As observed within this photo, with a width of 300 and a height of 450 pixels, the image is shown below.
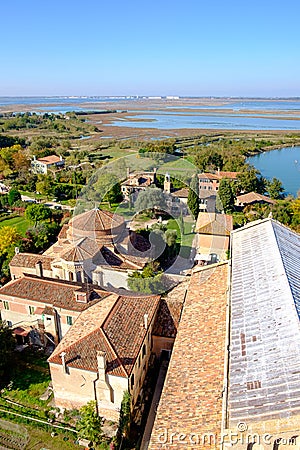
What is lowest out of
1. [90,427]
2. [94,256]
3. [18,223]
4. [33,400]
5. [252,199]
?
[18,223]

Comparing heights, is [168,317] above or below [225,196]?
above

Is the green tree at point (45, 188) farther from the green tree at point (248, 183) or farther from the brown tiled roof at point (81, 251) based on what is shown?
the brown tiled roof at point (81, 251)

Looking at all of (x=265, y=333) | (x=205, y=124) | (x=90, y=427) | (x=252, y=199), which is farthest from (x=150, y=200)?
(x=205, y=124)

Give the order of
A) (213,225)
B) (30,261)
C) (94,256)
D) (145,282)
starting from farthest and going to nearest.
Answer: (213,225), (30,261), (94,256), (145,282)

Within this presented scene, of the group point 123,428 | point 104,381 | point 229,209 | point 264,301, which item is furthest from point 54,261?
point 229,209

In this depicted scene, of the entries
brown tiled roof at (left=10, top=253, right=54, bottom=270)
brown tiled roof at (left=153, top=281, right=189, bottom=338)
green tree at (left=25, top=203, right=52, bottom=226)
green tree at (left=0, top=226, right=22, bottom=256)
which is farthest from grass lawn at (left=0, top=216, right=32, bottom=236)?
brown tiled roof at (left=153, top=281, right=189, bottom=338)

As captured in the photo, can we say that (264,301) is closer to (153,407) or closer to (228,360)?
(228,360)

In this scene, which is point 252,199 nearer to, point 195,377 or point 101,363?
point 101,363
